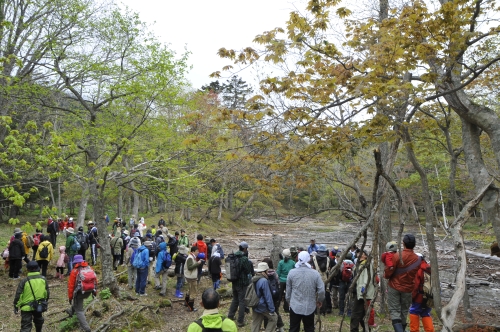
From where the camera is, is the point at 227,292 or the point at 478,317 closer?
the point at 478,317

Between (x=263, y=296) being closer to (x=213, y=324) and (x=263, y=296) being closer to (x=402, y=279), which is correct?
(x=402, y=279)

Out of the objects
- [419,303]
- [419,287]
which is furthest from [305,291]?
[419,303]

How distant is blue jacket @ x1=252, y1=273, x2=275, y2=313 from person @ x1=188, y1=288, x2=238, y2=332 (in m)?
3.02

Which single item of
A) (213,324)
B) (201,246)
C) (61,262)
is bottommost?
(61,262)

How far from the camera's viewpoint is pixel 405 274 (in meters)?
6.55

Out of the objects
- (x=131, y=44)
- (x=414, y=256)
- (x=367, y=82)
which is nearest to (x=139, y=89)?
(x=131, y=44)

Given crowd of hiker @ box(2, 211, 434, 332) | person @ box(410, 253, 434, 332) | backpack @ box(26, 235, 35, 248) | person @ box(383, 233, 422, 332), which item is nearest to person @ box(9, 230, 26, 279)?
crowd of hiker @ box(2, 211, 434, 332)

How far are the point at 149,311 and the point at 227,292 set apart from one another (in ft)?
10.1

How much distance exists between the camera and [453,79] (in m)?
6.81

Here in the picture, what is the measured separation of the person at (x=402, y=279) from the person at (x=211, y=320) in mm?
3848

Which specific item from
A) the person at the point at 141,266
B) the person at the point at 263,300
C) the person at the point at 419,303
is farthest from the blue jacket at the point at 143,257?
the person at the point at 419,303

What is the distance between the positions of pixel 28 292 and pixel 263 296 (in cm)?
456

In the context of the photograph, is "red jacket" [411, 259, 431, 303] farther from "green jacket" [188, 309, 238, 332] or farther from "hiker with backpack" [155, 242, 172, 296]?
"hiker with backpack" [155, 242, 172, 296]

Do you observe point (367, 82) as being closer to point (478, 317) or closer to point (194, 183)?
point (194, 183)
